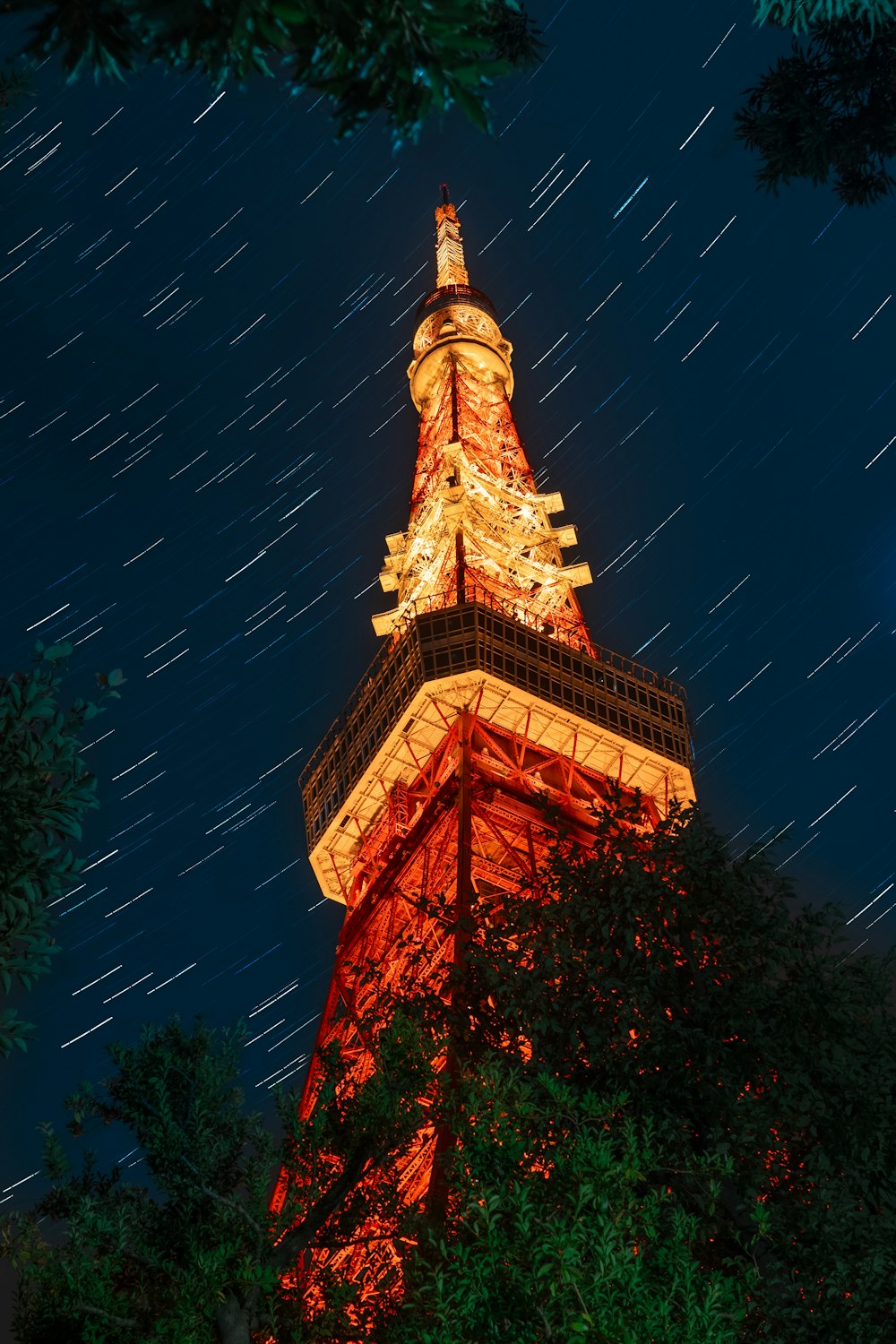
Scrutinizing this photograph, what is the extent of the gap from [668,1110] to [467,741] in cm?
2169

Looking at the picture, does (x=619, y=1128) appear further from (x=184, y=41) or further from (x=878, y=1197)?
(x=184, y=41)

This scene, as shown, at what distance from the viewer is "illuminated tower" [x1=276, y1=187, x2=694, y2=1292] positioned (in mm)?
31859

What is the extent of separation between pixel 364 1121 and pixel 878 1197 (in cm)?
467

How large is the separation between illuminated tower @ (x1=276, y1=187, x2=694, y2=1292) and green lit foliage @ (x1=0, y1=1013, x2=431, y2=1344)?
1173 cm

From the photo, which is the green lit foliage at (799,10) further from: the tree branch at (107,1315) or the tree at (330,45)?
the tree branch at (107,1315)

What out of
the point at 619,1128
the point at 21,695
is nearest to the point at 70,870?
the point at 21,695

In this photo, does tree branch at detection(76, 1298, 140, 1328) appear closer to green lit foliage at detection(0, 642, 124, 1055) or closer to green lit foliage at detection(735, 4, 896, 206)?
green lit foliage at detection(0, 642, 124, 1055)

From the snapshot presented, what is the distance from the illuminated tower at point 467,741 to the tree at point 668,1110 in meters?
11.9

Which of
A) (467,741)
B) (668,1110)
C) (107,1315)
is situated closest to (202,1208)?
(107,1315)

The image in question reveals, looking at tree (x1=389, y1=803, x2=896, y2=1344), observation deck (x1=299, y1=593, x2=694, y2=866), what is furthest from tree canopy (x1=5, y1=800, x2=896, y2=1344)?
observation deck (x1=299, y1=593, x2=694, y2=866)

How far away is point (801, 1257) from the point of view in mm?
11094

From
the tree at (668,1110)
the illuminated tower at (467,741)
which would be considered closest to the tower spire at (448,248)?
the illuminated tower at (467,741)

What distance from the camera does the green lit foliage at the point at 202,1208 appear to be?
442 inches

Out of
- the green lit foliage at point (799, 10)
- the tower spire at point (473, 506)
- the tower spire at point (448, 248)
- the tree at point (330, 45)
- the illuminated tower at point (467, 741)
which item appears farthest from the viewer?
the tower spire at point (448, 248)
